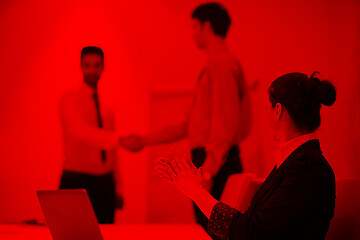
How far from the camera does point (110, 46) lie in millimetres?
3688

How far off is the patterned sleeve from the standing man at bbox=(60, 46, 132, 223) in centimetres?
204

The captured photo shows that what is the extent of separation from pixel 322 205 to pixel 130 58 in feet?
7.72

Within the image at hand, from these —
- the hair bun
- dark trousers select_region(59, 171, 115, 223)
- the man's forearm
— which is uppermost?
the hair bun

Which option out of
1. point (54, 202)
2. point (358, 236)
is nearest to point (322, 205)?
point (358, 236)

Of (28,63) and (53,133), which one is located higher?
(28,63)

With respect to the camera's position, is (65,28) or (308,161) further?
(65,28)

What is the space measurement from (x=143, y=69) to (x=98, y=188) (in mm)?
928

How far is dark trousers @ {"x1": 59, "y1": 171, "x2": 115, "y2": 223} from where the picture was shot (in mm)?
3564

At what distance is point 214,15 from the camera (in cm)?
368

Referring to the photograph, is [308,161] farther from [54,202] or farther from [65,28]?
[65,28]

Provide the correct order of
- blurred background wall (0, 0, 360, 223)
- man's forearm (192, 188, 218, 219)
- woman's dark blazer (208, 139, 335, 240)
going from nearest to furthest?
woman's dark blazer (208, 139, 335, 240)
man's forearm (192, 188, 218, 219)
blurred background wall (0, 0, 360, 223)

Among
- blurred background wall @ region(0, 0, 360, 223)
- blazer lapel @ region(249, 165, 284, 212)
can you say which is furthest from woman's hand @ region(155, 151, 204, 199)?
blurred background wall @ region(0, 0, 360, 223)

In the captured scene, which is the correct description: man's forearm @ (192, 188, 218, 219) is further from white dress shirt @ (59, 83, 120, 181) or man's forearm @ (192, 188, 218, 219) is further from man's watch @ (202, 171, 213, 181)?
white dress shirt @ (59, 83, 120, 181)

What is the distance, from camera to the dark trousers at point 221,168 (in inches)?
140
